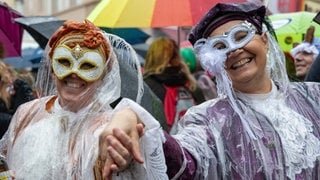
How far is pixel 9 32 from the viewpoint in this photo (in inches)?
199

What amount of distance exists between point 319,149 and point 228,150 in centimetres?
33

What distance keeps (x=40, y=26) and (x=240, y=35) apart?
2400mm

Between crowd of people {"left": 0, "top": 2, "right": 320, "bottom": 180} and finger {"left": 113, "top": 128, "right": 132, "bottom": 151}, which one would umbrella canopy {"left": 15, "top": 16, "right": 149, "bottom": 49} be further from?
finger {"left": 113, "top": 128, "right": 132, "bottom": 151}

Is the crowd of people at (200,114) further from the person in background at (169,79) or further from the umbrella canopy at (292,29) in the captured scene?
the umbrella canopy at (292,29)

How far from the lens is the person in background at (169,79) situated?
17.1ft

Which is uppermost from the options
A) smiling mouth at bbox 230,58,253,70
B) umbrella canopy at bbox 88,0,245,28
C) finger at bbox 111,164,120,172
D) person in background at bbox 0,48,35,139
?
smiling mouth at bbox 230,58,253,70

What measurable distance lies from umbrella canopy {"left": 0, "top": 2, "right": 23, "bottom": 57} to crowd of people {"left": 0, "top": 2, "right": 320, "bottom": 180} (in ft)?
7.01

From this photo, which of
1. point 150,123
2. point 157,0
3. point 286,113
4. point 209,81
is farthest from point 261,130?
point 209,81

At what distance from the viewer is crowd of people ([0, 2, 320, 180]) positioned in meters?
2.47

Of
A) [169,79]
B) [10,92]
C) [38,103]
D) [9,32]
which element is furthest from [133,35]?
[38,103]

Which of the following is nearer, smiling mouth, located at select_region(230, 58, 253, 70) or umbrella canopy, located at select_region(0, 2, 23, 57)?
smiling mouth, located at select_region(230, 58, 253, 70)

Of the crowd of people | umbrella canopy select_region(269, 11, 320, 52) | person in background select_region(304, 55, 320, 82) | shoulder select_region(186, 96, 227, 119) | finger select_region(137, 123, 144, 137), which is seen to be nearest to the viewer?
finger select_region(137, 123, 144, 137)

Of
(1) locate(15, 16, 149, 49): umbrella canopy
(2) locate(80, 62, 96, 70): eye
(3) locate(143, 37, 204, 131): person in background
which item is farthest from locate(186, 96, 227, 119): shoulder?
(3) locate(143, 37, 204, 131): person in background

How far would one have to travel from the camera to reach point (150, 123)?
2.28 m
